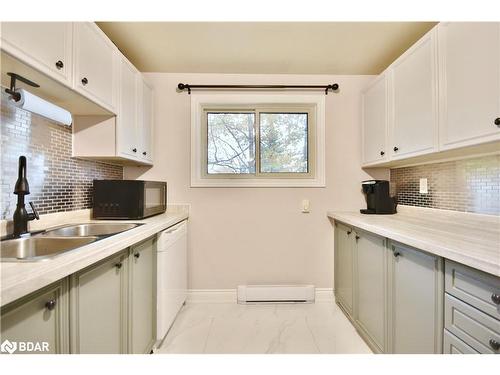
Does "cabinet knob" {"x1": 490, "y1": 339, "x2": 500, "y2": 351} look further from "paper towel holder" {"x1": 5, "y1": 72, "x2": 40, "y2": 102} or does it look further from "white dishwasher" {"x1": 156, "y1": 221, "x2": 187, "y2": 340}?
"paper towel holder" {"x1": 5, "y1": 72, "x2": 40, "y2": 102}

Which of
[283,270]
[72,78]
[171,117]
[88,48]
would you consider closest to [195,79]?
[171,117]

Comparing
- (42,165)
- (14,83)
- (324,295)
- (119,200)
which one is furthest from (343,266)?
(14,83)

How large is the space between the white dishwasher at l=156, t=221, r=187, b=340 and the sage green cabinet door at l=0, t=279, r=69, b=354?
77cm

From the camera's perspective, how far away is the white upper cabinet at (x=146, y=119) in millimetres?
2025

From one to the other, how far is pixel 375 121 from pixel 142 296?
227cm

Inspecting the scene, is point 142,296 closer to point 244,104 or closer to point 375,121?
point 244,104

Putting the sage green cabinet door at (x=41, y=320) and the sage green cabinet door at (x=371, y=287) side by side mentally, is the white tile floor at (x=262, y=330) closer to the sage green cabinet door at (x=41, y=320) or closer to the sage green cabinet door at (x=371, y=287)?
the sage green cabinet door at (x=371, y=287)

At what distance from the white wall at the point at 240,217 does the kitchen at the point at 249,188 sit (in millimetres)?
14

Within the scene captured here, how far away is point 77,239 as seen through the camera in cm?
112

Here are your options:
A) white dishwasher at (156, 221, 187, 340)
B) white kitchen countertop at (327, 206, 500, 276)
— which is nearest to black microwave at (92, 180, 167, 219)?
white dishwasher at (156, 221, 187, 340)

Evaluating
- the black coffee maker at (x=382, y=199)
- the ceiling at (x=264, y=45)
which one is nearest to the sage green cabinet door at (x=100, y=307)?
the ceiling at (x=264, y=45)

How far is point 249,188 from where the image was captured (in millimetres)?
2299

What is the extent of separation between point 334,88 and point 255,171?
1.14 metres
